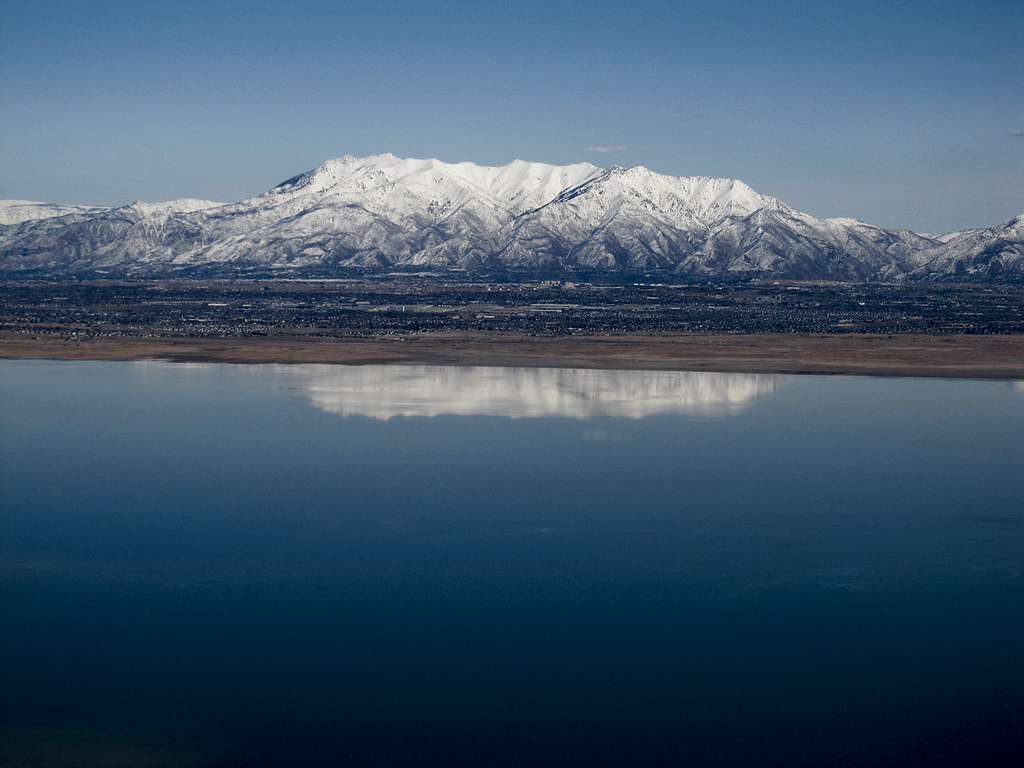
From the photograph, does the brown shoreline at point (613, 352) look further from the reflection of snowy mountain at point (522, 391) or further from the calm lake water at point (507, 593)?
the calm lake water at point (507, 593)

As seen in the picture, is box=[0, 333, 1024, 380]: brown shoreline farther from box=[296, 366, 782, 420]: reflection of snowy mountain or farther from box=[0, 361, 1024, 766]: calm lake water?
box=[0, 361, 1024, 766]: calm lake water

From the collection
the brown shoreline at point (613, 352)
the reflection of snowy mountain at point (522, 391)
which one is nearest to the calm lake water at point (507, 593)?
the reflection of snowy mountain at point (522, 391)

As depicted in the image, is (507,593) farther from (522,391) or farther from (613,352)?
(613,352)

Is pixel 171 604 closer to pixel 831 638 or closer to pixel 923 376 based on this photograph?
pixel 831 638

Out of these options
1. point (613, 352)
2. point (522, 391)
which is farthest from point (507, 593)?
point (613, 352)

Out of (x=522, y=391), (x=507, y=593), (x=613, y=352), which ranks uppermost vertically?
(x=613, y=352)

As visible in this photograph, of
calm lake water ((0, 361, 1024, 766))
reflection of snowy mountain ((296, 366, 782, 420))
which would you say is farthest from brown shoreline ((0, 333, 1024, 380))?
calm lake water ((0, 361, 1024, 766))
